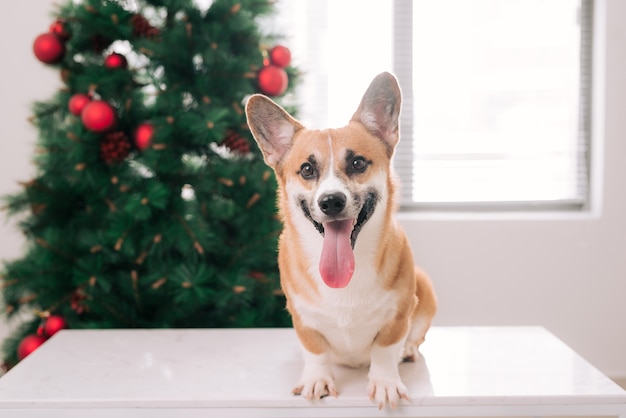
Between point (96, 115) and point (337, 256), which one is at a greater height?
point (96, 115)

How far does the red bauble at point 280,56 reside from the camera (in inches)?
73.9

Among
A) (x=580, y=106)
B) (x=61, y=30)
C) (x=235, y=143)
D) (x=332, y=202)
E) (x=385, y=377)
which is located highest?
(x=61, y=30)

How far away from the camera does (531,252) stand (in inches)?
99.2

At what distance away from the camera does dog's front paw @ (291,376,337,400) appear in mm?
1311

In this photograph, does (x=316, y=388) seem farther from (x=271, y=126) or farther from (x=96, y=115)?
(x=96, y=115)

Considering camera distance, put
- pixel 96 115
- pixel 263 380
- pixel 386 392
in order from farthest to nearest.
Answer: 1. pixel 96 115
2. pixel 263 380
3. pixel 386 392

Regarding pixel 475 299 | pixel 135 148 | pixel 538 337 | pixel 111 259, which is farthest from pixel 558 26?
pixel 111 259

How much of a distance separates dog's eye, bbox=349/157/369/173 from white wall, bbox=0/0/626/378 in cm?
129

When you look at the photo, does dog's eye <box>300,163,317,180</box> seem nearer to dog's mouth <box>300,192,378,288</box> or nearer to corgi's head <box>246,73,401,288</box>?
corgi's head <box>246,73,401,288</box>

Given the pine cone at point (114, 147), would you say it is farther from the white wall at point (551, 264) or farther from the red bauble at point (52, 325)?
the white wall at point (551, 264)

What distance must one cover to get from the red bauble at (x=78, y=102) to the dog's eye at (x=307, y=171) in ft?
2.86

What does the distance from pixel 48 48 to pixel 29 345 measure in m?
0.91

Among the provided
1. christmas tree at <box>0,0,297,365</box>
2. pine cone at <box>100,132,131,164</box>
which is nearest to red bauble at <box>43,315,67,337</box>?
christmas tree at <box>0,0,297,365</box>

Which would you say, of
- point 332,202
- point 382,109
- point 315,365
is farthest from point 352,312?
point 382,109
